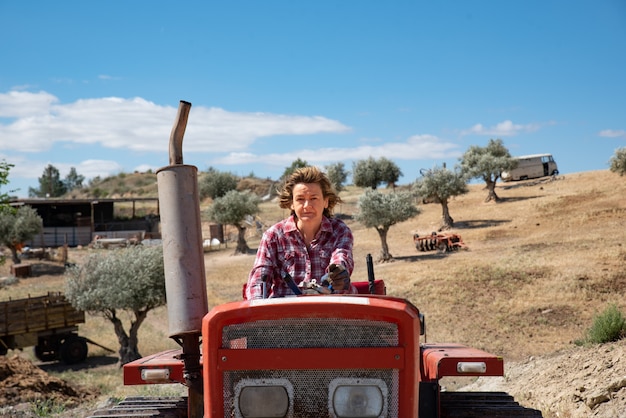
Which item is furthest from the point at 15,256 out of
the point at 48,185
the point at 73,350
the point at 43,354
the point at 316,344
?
the point at 48,185

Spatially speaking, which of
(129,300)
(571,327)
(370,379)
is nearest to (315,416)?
(370,379)

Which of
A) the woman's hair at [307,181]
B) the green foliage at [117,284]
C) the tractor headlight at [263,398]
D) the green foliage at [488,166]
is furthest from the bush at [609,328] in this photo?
the green foliage at [488,166]

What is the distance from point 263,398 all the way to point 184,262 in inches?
37.0

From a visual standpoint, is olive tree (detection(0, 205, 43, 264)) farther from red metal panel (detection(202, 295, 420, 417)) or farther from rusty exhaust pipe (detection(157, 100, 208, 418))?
red metal panel (detection(202, 295, 420, 417))

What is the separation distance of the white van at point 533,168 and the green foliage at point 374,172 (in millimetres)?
8671

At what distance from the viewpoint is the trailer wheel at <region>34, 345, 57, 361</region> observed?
19.5 m

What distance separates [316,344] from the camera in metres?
3.10

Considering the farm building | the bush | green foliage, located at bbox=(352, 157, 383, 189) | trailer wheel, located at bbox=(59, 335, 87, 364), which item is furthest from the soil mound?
green foliage, located at bbox=(352, 157, 383, 189)

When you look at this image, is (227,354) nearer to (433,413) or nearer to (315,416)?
(315,416)

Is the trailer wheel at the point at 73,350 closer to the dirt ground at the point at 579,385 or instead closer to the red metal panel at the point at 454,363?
the dirt ground at the point at 579,385

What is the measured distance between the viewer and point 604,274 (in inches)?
712

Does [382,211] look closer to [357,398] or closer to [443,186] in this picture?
[443,186]

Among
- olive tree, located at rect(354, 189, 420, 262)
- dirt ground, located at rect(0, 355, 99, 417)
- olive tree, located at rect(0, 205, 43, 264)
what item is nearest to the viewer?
dirt ground, located at rect(0, 355, 99, 417)

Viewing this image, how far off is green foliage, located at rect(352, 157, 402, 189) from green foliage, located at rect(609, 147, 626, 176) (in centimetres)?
1864
